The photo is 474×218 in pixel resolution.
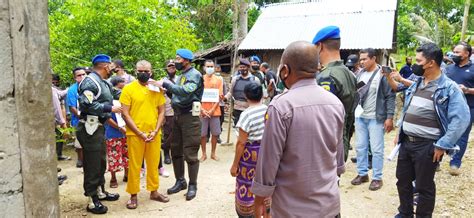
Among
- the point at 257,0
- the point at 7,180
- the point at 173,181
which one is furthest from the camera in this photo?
the point at 257,0

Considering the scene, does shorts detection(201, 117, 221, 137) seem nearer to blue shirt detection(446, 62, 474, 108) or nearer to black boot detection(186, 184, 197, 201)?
black boot detection(186, 184, 197, 201)

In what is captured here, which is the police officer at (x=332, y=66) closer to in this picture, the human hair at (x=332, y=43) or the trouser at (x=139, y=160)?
the human hair at (x=332, y=43)

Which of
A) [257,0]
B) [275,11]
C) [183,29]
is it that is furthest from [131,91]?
[257,0]

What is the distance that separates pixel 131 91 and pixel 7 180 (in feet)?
8.56

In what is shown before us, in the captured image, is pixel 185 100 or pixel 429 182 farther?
pixel 185 100

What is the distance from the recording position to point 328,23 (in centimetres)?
1459

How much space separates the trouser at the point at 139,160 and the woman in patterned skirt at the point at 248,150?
1.55 meters

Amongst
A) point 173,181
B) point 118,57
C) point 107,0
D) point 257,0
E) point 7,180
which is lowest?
point 173,181

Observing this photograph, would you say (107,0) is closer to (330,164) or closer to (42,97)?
(42,97)

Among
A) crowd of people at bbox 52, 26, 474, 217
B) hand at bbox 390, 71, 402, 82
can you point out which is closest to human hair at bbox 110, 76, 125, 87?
crowd of people at bbox 52, 26, 474, 217

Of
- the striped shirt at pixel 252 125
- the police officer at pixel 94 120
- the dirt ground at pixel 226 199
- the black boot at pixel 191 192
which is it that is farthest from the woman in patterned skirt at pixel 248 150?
the police officer at pixel 94 120

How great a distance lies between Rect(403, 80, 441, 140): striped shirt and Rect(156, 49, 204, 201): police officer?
2.65 meters

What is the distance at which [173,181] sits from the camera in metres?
5.86

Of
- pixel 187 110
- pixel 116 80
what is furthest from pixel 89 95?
pixel 116 80
